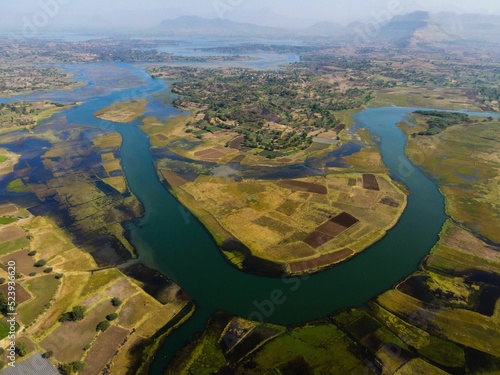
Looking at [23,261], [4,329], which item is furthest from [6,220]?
[4,329]

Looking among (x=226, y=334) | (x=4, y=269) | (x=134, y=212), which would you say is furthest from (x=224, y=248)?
(x=4, y=269)

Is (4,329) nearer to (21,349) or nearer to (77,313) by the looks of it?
(21,349)

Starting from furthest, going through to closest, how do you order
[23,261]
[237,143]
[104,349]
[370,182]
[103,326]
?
1. [237,143]
2. [370,182]
3. [23,261]
4. [103,326]
5. [104,349]

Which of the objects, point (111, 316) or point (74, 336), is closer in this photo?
point (74, 336)

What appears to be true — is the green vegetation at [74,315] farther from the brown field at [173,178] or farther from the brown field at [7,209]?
the brown field at [173,178]

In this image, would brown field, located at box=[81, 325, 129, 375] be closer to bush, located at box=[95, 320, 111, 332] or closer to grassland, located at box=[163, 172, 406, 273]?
bush, located at box=[95, 320, 111, 332]

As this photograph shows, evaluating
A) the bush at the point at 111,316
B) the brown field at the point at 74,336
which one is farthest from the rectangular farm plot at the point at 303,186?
the brown field at the point at 74,336
